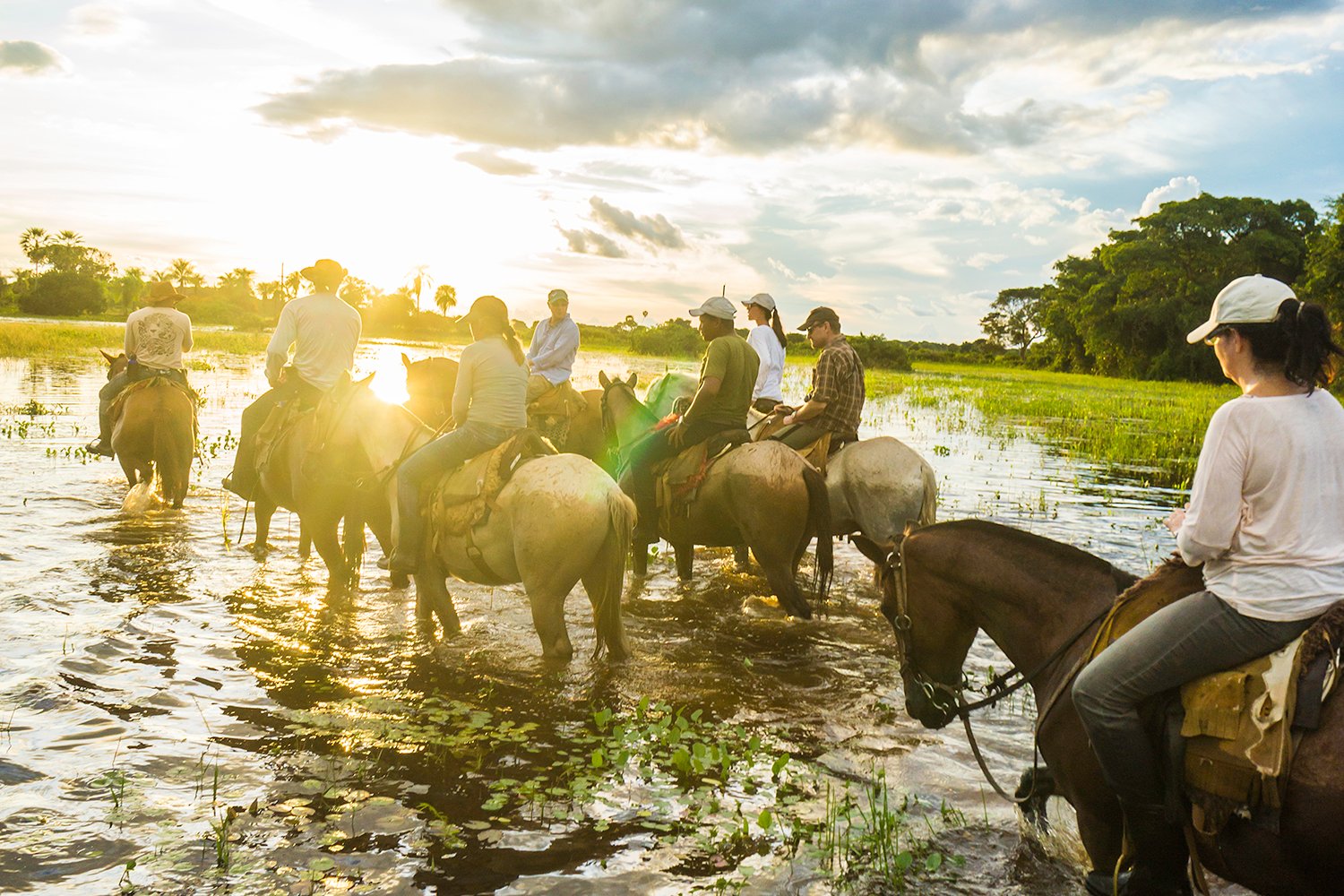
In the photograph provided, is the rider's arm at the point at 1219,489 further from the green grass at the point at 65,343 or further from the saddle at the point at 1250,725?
the green grass at the point at 65,343

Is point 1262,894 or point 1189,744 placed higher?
point 1189,744

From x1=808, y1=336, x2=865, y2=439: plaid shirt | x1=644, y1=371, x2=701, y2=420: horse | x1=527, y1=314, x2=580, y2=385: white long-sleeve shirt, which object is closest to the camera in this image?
x1=808, y1=336, x2=865, y2=439: plaid shirt

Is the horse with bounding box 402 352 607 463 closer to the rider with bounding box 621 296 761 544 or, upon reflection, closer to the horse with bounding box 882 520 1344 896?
the rider with bounding box 621 296 761 544

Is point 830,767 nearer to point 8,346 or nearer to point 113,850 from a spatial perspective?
point 113,850

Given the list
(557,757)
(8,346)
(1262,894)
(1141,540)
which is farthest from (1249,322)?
(8,346)

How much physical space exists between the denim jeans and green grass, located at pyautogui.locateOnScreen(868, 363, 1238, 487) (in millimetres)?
15050

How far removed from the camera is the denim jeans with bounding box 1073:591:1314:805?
3270mm

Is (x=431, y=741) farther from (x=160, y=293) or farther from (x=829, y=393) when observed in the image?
(x=160, y=293)

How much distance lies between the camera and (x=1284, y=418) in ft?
10.3

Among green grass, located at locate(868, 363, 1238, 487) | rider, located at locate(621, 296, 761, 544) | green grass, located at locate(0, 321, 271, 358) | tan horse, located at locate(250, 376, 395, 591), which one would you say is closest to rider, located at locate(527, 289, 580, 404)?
rider, located at locate(621, 296, 761, 544)

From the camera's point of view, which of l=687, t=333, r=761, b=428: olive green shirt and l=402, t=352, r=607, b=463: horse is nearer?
l=402, t=352, r=607, b=463: horse

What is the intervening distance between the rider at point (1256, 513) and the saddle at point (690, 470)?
5790mm

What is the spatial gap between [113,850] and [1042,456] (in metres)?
19.8

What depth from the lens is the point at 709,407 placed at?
900 centimetres
